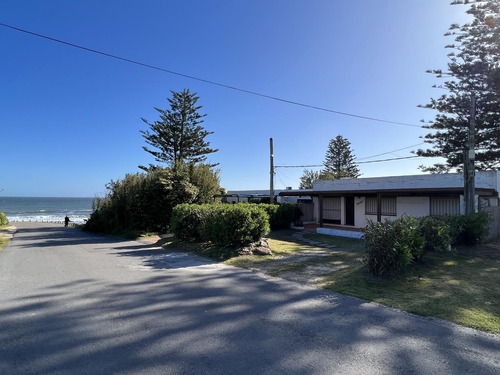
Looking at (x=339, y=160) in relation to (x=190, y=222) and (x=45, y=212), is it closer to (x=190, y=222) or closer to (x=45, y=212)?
(x=190, y=222)

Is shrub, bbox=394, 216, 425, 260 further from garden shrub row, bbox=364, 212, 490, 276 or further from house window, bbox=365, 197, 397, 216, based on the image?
house window, bbox=365, 197, 397, 216

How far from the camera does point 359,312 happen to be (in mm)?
4770

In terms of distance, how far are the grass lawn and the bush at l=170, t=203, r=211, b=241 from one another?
206cm

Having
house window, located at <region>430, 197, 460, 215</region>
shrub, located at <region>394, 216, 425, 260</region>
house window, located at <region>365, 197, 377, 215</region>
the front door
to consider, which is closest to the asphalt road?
shrub, located at <region>394, 216, 425, 260</region>

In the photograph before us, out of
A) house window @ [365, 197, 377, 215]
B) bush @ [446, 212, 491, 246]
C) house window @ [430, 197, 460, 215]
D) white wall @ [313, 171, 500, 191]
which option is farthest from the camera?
house window @ [365, 197, 377, 215]

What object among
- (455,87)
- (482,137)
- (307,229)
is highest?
(455,87)

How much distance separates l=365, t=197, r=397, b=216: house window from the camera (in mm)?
17575

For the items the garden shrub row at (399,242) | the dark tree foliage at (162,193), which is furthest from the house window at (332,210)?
the garden shrub row at (399,242)

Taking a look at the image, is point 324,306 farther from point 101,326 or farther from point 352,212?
point 352,212

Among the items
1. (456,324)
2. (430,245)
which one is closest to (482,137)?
(430,245)

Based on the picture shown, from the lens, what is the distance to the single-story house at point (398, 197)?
14.7 metres

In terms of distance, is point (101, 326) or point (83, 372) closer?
point (83, 372)

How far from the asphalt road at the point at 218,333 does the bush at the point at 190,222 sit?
615 cm

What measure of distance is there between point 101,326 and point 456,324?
4.85 metres
